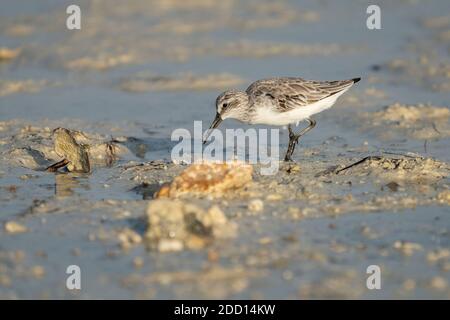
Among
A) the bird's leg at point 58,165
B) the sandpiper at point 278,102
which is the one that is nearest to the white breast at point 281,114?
the sandpiper at point 278,102

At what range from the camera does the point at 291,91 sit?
28.8 ft

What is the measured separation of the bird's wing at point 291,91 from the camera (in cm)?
870

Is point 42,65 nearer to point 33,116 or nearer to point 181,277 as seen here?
point 33,116

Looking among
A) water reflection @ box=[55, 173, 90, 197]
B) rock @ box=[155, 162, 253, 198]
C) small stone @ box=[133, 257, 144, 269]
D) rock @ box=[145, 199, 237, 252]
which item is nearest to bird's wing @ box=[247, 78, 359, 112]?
rock @ box=[155, 162, 253, 198]

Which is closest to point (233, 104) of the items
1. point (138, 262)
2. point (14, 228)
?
point (14, 228)

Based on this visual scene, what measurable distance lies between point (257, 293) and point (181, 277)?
0.52 meters

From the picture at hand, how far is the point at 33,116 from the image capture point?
10.9 metres

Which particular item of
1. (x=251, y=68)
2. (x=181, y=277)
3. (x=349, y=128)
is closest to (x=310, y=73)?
(x=251, y=68)

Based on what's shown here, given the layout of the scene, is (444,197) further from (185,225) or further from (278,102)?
(185,225)

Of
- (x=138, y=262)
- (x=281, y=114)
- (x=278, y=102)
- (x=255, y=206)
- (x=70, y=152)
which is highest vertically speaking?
(x=278, y=102)

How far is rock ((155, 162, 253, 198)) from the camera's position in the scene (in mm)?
7156

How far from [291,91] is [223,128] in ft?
6.50

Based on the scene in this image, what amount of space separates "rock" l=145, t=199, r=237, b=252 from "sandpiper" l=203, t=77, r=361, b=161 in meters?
2.63

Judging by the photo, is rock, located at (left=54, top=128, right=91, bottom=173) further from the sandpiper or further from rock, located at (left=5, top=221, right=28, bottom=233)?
rock, located at (left=5, top=221, right=28, bottom=233)
